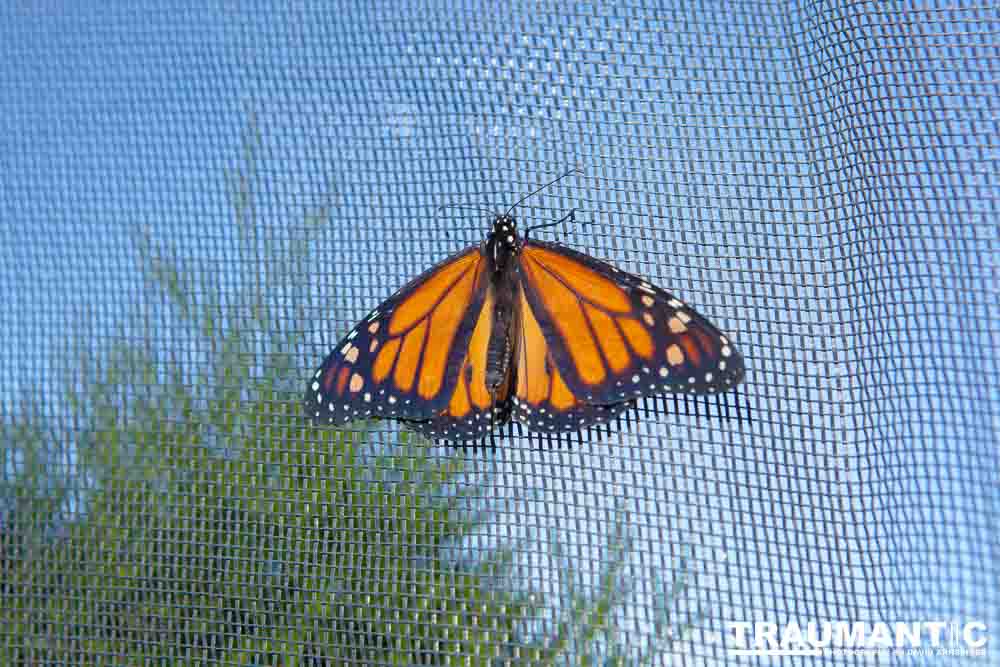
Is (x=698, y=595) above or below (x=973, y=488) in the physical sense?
below

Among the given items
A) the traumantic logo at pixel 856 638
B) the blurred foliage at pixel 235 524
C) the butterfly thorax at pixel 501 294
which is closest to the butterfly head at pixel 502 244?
the butterfly thorax at pixel 501 294

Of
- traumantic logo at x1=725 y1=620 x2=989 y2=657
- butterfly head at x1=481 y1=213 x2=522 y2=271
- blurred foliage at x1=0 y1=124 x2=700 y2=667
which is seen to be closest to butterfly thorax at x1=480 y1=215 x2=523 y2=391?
butterfly head at x1=481 y1=213 x2=522 y2=271

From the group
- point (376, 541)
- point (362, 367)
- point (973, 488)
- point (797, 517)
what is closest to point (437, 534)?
point (376, 541)

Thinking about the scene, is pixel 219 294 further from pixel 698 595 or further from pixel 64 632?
pixel 698 595

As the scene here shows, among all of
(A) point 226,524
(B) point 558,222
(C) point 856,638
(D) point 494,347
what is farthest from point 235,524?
(C) point 856,638

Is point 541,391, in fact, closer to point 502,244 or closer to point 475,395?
point 475,395

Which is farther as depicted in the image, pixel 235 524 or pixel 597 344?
pixel 235 524
